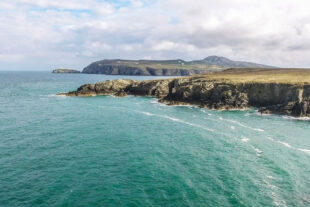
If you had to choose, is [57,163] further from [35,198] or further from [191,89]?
[191,89]

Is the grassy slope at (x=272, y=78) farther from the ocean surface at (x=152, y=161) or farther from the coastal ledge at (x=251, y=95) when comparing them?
the ocean surface at (x=152, y=161)

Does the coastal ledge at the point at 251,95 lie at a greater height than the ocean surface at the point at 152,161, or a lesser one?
greater

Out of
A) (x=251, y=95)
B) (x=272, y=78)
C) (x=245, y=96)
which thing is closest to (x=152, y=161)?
(x=245, y=96)

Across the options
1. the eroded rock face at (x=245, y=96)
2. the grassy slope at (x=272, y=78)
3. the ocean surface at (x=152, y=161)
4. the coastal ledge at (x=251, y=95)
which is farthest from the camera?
the grassy slope at (x=272, y=78)

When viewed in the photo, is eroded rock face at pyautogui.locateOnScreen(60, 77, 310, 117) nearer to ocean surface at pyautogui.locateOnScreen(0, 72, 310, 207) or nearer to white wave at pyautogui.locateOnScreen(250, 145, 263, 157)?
ocean surface at pyautogui.locateOnScreen(0, 72, 310, 207)

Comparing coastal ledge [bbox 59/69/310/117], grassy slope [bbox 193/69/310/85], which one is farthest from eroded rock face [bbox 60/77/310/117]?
grassy slope [bbox 193/69/310/85]

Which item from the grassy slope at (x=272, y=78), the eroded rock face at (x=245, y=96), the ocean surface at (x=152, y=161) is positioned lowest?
the ocean surface at (x=152, y=161)

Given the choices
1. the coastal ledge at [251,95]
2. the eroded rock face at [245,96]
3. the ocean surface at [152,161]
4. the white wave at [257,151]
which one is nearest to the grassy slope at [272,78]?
the coastal ledge at [251,95]

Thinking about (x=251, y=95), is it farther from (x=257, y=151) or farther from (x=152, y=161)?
(x=152, y=161)

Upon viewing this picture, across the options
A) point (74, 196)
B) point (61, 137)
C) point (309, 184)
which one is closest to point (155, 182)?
point (74, 196)
